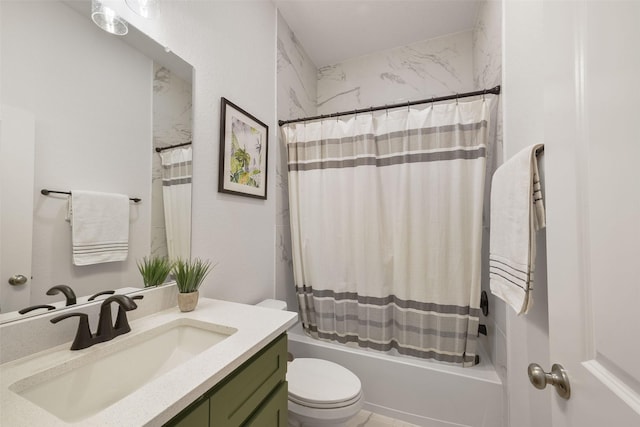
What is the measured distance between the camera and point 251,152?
1.55 metres

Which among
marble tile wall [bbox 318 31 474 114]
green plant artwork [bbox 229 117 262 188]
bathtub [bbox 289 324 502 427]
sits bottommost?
bathtub [bbox 289 324 502 427]

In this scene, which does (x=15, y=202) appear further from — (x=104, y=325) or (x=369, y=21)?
(x=369, y=21)

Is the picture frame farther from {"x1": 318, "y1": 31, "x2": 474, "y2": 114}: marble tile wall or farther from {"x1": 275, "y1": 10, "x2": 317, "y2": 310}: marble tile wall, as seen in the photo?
{"x1": 318, "y1": 31, "x2": 474, "y2": 114}: marble tile wall

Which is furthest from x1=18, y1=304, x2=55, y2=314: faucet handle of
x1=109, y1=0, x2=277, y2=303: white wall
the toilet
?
the toilet

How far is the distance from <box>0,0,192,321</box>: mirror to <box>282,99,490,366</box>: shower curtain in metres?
0.98

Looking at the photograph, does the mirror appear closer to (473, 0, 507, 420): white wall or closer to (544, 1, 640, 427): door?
(544, 1, 640, 427): door

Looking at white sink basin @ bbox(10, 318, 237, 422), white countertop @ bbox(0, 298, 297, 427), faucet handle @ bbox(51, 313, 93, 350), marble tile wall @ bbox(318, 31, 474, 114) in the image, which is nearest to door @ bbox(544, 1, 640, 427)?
white countertop @ bbox(0, 298, 297, 427)

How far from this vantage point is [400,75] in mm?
2262

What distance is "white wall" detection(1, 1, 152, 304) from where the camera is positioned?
2.20 ft

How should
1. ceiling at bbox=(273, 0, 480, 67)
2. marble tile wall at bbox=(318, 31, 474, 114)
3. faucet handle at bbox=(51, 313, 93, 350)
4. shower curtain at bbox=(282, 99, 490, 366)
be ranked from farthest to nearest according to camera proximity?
1. marble tile wall at bbox=(318, 31, 474, 114)
2. ceiling at bbox=(273, 0, 480, 67)
3. shower curtain at bbox=(282, 99, 490, 366)
4. faucet handle at bbox=(51, 313, 93, 350)

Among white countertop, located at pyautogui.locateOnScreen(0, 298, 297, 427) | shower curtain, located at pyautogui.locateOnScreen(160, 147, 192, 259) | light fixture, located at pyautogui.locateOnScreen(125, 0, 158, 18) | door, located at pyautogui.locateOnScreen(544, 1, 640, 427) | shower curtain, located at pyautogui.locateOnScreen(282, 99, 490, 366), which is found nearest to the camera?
door, located at pyautogui.locateOnScreen(544, 1, 640, 427)

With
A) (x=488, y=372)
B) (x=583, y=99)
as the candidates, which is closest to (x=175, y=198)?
(x=583, y=99)

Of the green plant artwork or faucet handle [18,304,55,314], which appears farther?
the green plant artwork

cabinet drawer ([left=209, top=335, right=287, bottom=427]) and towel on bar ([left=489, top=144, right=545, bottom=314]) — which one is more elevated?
towel on bar ([left=489, top=144, right=545, bottom=314])
